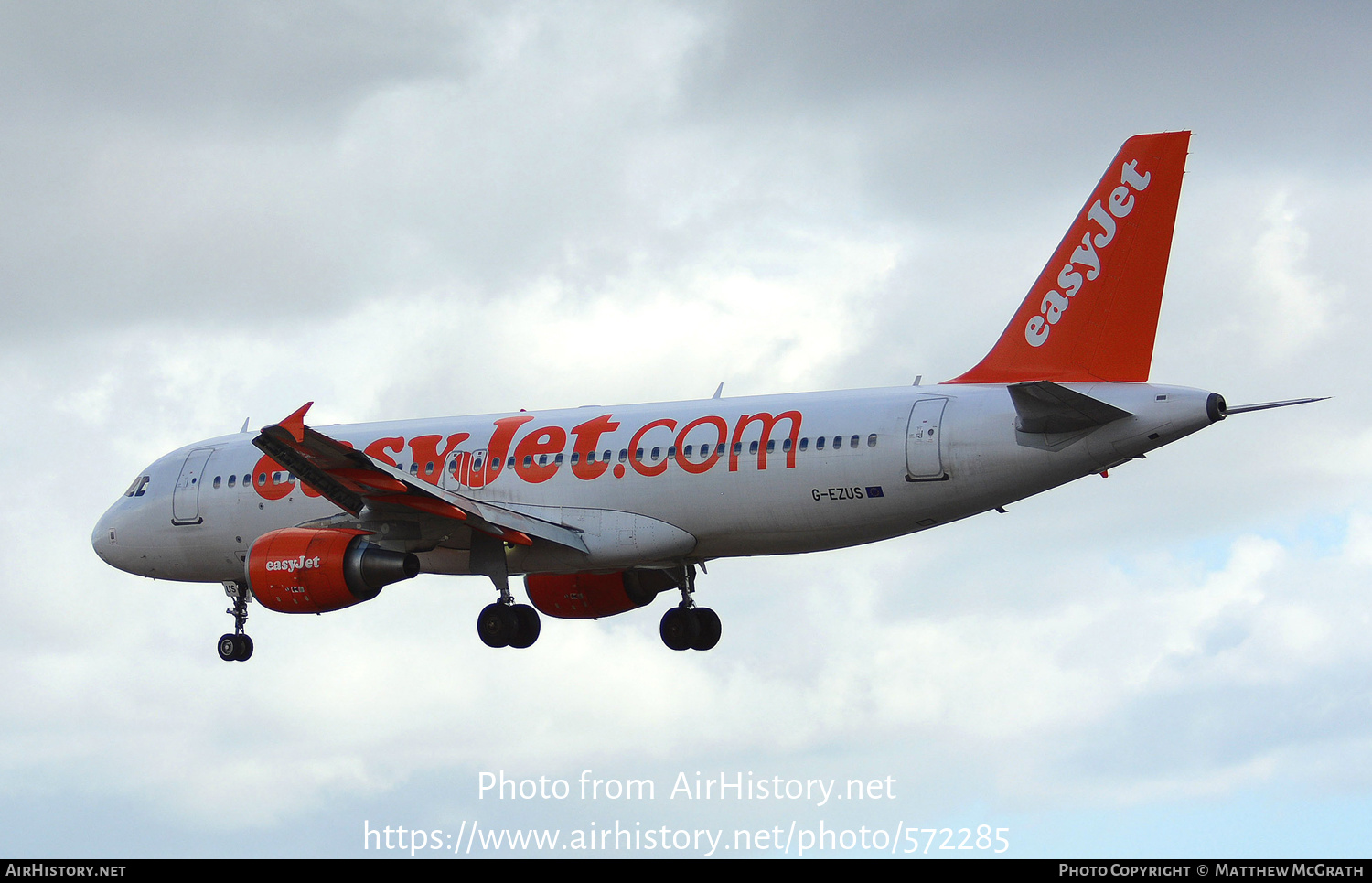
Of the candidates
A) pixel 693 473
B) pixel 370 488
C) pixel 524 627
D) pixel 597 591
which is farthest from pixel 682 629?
pixel 370 488

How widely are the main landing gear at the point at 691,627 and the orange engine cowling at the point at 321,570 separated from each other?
613 centimetres

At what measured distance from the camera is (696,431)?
3116cm

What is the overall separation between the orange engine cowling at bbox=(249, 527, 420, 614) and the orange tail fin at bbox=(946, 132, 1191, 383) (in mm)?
11463

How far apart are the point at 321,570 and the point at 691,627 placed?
790 centimetres

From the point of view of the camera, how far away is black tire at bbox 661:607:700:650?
1373 inches

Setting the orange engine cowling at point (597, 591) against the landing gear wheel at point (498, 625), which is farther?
the orange engine cowling at point (597, 591)

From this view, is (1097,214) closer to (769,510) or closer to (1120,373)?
(1120,373)

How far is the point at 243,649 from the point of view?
37125mm

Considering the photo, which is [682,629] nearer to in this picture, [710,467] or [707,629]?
[707,629]

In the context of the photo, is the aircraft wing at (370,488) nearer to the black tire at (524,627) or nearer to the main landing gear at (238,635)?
the black tire at (524,627)

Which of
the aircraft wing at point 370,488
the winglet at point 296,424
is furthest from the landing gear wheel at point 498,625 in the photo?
the winglet at point 296,424

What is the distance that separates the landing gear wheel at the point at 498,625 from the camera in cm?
3297

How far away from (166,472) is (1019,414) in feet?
62.7

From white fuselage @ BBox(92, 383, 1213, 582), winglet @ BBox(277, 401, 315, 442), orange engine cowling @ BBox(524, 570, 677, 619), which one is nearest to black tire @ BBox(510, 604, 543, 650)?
white fuselage @ BBox(92, 383, 1213, 582)
